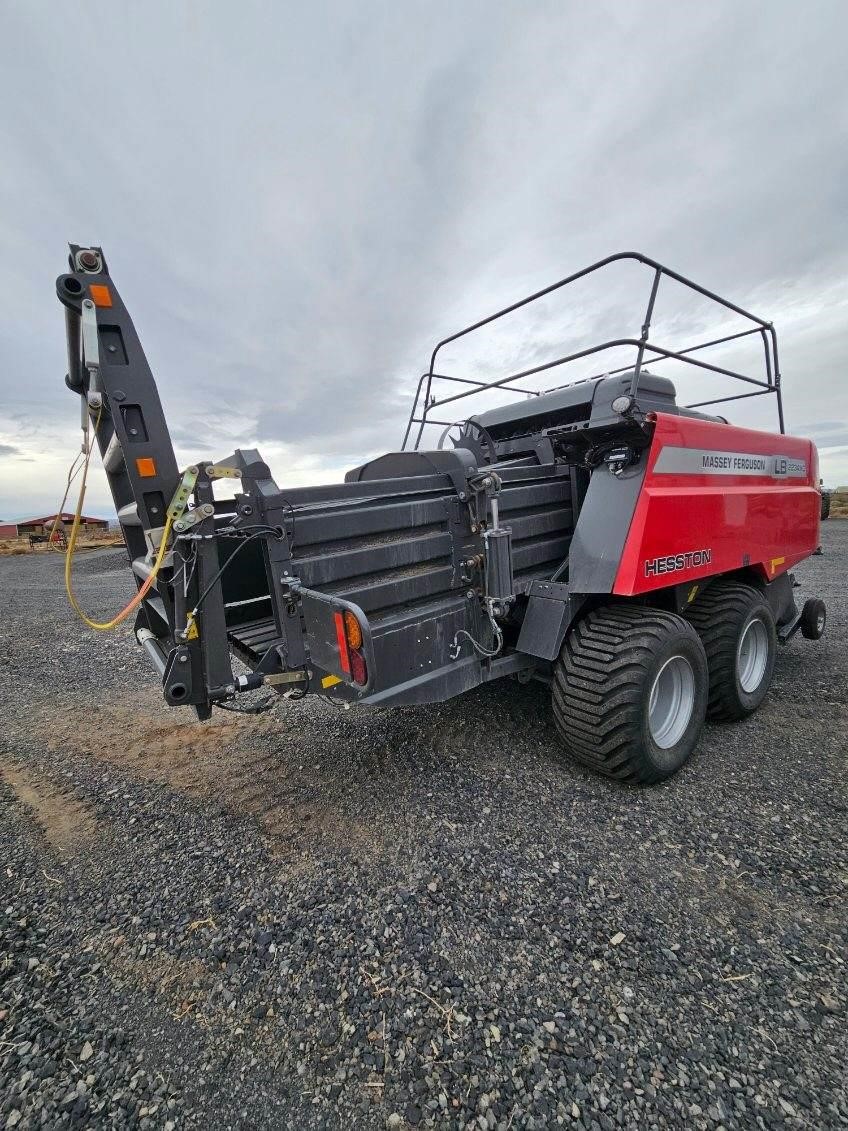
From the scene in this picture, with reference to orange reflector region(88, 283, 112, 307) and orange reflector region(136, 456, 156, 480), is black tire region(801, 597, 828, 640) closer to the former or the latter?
orange reflector region(136, 456, 156, 480)

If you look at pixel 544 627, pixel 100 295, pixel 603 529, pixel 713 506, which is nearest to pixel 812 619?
pixel 713 506

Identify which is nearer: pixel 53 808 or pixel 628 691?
pixel 628 691

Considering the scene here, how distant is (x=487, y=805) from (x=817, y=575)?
969 cm

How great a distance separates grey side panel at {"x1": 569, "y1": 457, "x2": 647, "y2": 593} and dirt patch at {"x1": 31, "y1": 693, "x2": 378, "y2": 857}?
1785 millimetres

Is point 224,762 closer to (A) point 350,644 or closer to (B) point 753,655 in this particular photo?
(A) point 350,644

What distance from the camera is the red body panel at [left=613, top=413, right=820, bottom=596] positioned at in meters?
2.87

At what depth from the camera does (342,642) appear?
2109 mm

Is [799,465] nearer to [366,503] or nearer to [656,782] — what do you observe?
[656,782]

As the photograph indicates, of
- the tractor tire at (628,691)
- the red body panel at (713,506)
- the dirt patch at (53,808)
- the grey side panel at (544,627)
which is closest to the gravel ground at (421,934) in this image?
the dirt patch at (53,808)

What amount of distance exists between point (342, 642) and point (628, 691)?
5.21ft

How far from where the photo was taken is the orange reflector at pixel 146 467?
221 centimetres

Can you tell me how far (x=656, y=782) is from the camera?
2.94 meters

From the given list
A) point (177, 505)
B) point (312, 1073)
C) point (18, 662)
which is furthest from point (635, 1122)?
point (18, 662)

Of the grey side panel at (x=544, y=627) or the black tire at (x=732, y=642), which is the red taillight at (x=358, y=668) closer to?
the grey side panel at (x=544, y=627)
